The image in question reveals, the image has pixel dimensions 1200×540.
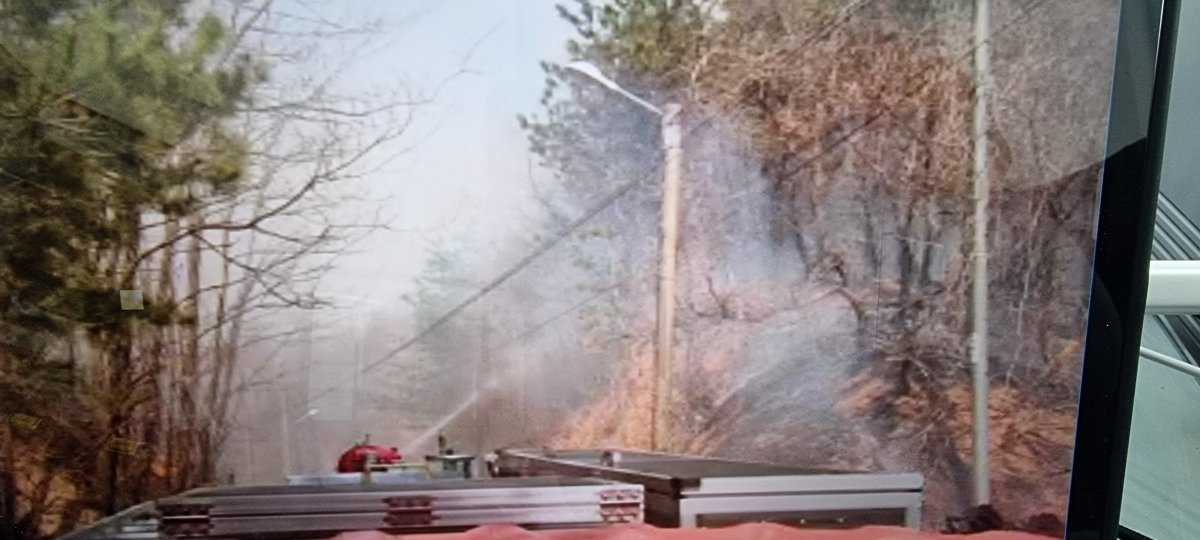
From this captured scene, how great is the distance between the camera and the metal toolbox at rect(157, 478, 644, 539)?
2.72 feet

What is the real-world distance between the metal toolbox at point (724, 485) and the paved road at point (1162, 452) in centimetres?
61

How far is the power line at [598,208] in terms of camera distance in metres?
0.83

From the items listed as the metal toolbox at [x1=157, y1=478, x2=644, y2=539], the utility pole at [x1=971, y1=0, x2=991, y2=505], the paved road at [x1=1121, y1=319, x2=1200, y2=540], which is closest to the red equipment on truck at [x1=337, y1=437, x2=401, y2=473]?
the metal toolbox at [x1=157, y1=478, x2=644, y2=539]

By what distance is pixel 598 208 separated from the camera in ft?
2.79

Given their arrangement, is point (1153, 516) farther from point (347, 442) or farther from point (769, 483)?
point (347, 442)

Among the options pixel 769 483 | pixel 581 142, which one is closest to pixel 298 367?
pixel 581 142

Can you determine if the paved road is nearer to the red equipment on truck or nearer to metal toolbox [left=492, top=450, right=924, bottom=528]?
metal toolbox [left=492, top=450, right=924, bottom=528]

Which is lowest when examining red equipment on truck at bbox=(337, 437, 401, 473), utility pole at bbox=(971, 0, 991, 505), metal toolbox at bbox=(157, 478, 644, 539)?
metal toolbox at bbox=(157, 478, 644, 539)

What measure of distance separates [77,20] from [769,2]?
59 centimetres

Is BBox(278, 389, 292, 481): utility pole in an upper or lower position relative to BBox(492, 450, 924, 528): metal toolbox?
upper

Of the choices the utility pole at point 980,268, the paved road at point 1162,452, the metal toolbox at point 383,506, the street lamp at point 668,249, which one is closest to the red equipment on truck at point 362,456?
the metal toolbox at point 383,506

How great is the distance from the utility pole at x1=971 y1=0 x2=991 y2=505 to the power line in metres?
0.02

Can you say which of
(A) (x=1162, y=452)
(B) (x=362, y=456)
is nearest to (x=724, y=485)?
(B) (x=362, y=456)

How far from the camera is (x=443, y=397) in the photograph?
835 mm
